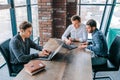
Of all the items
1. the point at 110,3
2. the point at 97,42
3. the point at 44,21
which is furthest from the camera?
the point at 110,3

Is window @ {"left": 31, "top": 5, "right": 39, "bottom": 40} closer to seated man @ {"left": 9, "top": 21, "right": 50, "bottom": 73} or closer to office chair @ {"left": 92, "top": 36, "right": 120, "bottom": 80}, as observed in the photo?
seated man @ {"left": 9, "top": 21, "right": 50, "bottom": 73}

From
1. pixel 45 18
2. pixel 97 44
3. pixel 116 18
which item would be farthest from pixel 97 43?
pixel 116 18

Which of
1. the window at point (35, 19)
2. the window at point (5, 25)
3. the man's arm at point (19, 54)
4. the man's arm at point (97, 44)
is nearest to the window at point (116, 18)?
the window at point (35, 19)

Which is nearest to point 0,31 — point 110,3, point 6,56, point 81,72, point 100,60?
point 6,56

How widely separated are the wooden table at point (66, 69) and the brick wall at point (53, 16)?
1703mm

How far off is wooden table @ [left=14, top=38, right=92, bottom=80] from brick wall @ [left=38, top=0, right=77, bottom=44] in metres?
1.70

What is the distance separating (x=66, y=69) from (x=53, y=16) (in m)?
2.37

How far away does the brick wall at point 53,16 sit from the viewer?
3797 millimetres

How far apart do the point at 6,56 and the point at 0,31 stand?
159 centimetres

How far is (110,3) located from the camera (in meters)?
4.86

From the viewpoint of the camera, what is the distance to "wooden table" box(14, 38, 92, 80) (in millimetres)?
1601

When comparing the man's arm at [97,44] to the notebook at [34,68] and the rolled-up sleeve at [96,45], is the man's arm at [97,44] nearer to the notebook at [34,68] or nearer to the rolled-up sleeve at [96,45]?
the rolled-up sleeve at [96,45]

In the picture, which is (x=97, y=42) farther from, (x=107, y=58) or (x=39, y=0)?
(x=39, y=0)

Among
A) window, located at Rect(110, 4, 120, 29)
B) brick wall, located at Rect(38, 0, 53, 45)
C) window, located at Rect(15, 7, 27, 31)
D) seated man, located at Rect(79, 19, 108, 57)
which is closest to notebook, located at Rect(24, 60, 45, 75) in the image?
seated man, located at Rect(79, 19, 108, 57)
